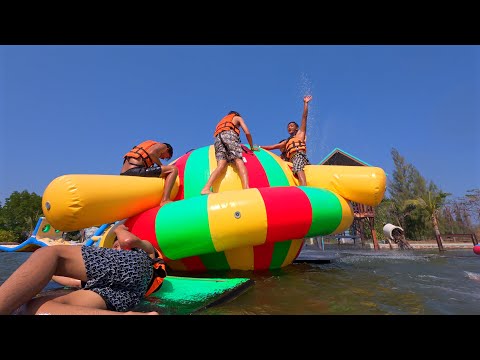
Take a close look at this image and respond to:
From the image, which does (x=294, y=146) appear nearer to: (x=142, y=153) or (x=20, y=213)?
(x=142, y=153)

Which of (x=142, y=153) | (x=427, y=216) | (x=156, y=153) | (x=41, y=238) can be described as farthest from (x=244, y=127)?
(x=427, y=216)

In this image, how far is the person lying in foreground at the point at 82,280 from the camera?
1.47 m

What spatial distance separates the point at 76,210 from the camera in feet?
8.59

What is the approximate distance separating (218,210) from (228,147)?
0.98 m

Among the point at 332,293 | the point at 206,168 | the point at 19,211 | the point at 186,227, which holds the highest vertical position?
the point at 19,211

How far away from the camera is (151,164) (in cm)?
359

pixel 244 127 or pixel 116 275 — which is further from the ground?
pixel 244 127

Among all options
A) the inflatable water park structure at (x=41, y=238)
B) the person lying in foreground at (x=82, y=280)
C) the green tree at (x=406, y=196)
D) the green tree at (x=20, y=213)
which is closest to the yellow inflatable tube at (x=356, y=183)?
the person lying in foreground at (x=82, y=280)

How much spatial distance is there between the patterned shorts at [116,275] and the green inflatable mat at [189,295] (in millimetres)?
168

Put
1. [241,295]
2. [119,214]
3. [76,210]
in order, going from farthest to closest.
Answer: [119,214]
[76,210]
[241,295]

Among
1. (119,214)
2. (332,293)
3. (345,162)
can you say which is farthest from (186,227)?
(345,162)
